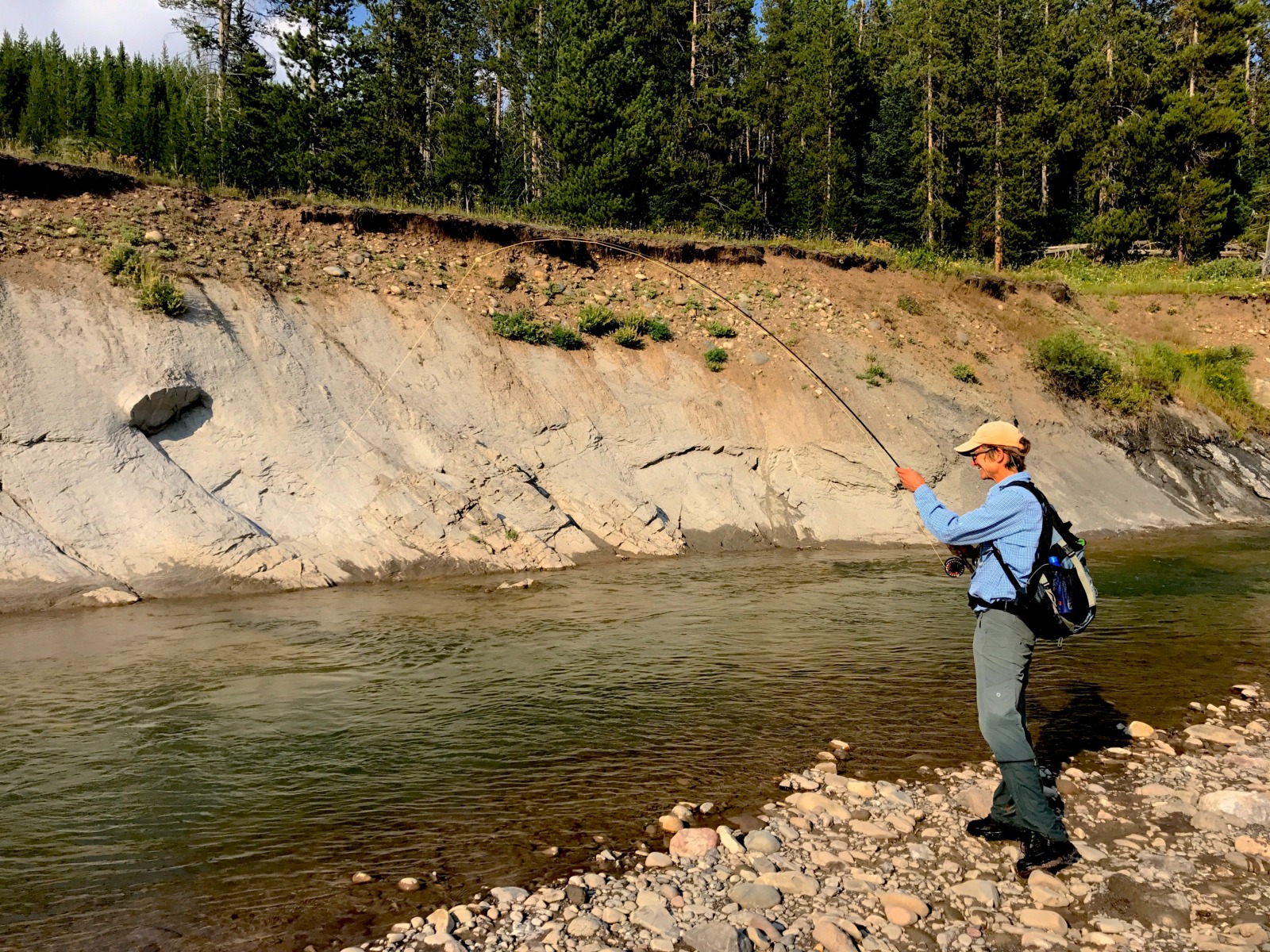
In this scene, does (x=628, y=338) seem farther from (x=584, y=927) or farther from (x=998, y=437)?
(x=584, y=927)

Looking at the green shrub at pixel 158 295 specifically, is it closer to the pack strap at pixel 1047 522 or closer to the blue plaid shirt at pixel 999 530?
the blue plaid shirt at pixel 999 530

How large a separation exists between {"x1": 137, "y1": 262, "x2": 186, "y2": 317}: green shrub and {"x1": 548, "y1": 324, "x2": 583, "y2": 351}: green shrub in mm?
6903

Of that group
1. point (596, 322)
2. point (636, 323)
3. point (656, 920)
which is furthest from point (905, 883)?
point (636, 323)

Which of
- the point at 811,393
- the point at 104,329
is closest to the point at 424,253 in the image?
the point at 104,329

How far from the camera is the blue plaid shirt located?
486 centimetres

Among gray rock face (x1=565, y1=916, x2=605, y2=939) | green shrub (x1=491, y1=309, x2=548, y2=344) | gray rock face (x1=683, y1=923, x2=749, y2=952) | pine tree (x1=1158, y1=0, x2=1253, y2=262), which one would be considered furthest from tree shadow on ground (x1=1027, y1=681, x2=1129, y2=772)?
pine tree (x1=1158, y1=0, x2=1253, y2=262)

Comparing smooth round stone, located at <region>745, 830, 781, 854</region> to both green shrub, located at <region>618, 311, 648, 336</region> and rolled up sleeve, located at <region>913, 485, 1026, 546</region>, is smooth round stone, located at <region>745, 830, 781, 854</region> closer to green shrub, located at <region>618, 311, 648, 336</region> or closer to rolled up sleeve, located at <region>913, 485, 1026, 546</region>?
rolled up sleeve, located at <region>913, 485, 1026, 546</region>

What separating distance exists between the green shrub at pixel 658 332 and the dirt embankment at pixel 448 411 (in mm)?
460

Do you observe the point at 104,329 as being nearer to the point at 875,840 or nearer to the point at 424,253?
the point at 424,253

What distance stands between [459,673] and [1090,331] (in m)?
23.0

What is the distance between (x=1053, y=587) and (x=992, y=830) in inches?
52.8

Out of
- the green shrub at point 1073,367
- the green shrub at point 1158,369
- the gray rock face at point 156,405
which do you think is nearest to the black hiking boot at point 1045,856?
the gray rock face at point 156,405

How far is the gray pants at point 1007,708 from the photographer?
15.6 feet

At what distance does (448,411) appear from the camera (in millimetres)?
16578
